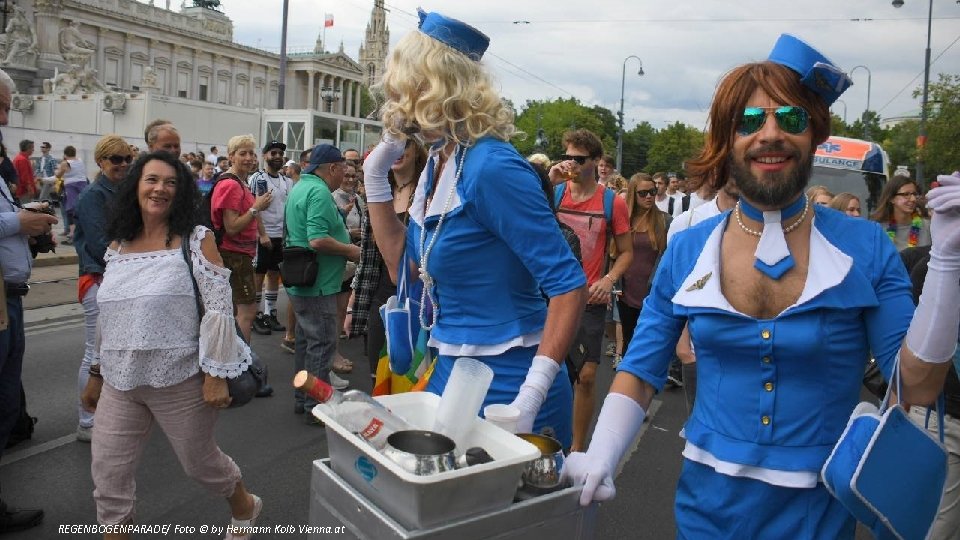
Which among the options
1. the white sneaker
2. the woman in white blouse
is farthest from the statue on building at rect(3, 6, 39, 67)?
the woman in white blouse

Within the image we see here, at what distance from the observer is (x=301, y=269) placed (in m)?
6.13

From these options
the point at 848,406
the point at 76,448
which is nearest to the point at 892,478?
the point at 848,406

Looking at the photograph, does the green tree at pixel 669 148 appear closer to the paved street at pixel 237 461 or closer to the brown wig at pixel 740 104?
the paved street at pixel 237 461

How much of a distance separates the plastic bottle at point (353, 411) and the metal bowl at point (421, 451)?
0.07m

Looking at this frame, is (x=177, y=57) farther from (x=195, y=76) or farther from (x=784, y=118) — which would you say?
(x=784, y=118)

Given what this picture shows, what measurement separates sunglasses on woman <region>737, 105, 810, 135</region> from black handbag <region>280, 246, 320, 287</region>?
15.2ft

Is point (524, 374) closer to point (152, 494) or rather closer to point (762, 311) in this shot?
point (762, 311)

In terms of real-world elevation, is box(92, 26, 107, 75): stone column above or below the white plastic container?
above

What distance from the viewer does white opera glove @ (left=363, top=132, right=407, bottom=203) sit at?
9.92 ft

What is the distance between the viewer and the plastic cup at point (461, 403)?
5.61 ft

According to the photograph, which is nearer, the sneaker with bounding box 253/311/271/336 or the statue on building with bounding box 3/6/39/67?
the sneaker with bounding box 253/311/271/336

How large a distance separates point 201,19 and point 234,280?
87.1 metres

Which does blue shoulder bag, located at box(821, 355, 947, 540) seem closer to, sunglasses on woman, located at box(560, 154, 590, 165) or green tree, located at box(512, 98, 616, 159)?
sunglasses on woman, located at box(560, 154, 590, 165)

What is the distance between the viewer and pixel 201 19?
85500mm
